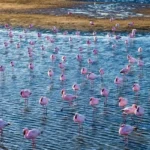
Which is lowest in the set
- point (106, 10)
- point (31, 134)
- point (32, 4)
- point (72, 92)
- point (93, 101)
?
point (72, 92)

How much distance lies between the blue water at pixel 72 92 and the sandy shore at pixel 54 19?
6.46 meters

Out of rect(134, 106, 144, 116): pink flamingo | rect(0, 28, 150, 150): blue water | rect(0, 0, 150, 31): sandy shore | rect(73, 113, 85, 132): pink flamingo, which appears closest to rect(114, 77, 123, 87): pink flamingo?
rect(0, 28, 150, 150): blue water

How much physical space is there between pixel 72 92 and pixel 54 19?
24572 mm

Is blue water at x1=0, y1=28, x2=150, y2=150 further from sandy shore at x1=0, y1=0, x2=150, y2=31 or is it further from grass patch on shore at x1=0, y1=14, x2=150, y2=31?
sandy shore at x1=0, y1=0, x2=150, y2=31

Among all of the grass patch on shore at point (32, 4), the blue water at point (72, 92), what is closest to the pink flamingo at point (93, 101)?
the blue water at point (72, 92)

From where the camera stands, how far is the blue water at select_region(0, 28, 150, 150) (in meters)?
15.1

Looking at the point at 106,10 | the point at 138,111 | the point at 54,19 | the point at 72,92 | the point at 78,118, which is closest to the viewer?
the point at 78,118

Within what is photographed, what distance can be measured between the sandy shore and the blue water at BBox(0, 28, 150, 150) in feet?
21.2

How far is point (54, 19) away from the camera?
44.4m

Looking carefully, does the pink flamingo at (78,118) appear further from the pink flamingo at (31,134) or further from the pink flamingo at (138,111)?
the pink flamingo at (138,111)

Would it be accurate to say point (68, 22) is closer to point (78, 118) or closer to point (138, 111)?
point (138, 111)

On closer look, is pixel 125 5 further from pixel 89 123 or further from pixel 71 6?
pixel 89 123

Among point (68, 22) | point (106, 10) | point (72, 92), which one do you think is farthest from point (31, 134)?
point (106, 10)

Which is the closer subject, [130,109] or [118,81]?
[130,109]
